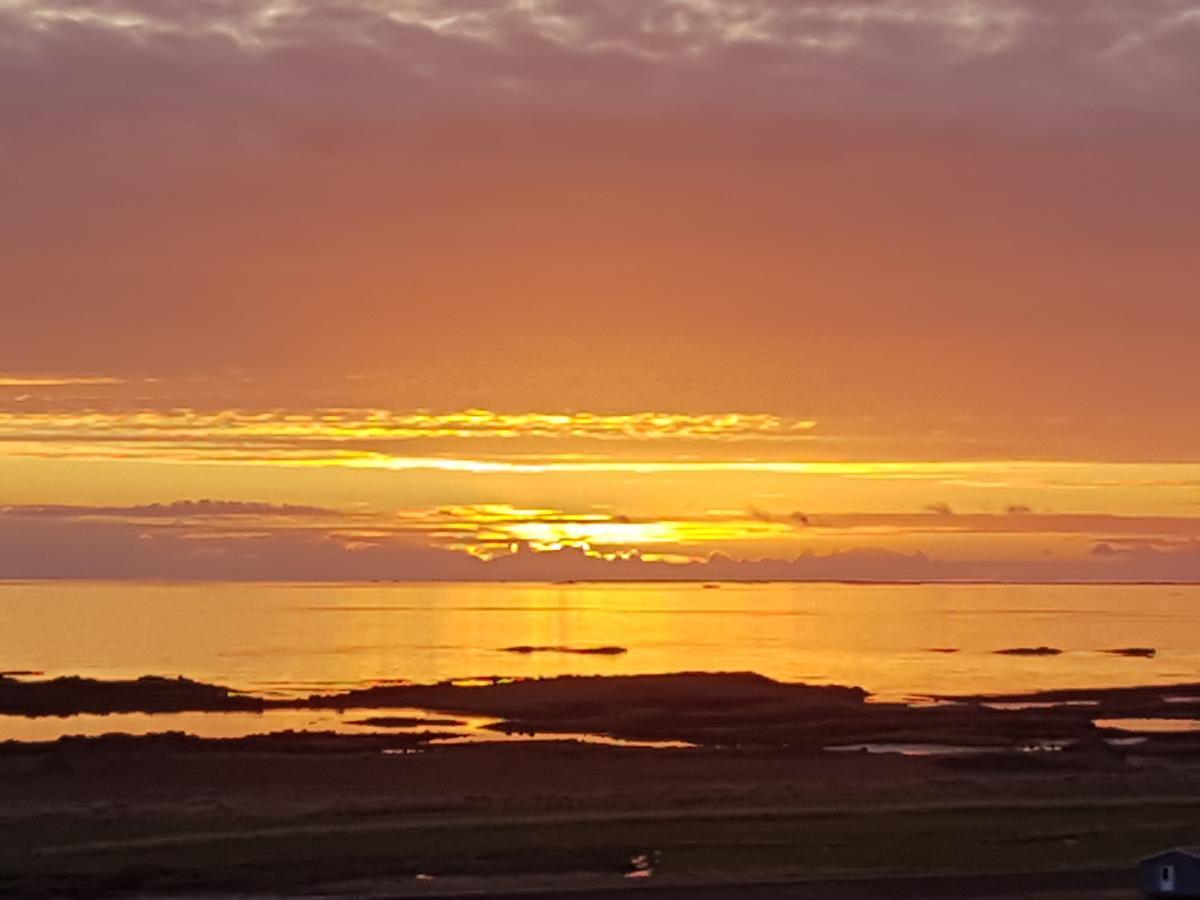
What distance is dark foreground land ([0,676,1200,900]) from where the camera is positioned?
3534 cm

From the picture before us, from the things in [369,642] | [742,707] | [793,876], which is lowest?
[793,876]

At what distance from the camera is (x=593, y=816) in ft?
144

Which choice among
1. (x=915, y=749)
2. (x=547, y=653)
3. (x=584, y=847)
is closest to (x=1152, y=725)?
(x=915, y=749)

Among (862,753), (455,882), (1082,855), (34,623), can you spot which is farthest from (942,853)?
(34,623)

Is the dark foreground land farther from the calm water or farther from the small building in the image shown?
the calm water

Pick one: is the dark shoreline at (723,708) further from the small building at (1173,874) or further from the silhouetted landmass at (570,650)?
the silhouetted landmass at (570,650)

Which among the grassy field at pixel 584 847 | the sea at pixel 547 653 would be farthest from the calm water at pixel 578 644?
the grassy field at pixel 584 847

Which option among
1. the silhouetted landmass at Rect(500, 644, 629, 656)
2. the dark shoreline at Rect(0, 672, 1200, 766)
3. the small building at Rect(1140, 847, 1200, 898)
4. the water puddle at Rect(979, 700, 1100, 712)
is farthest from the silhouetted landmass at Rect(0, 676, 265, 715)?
the small building at Rect(1140, 847, 1200, 898)

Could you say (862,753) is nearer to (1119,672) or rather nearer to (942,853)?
(942,853)

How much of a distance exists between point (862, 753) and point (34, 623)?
417 feet

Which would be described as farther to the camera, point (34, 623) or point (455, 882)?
point (34, 623)

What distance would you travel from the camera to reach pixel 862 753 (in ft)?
203

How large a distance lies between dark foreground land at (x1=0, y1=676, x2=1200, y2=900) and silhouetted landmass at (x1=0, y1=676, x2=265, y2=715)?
53.5ft

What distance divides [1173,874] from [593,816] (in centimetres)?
1742
